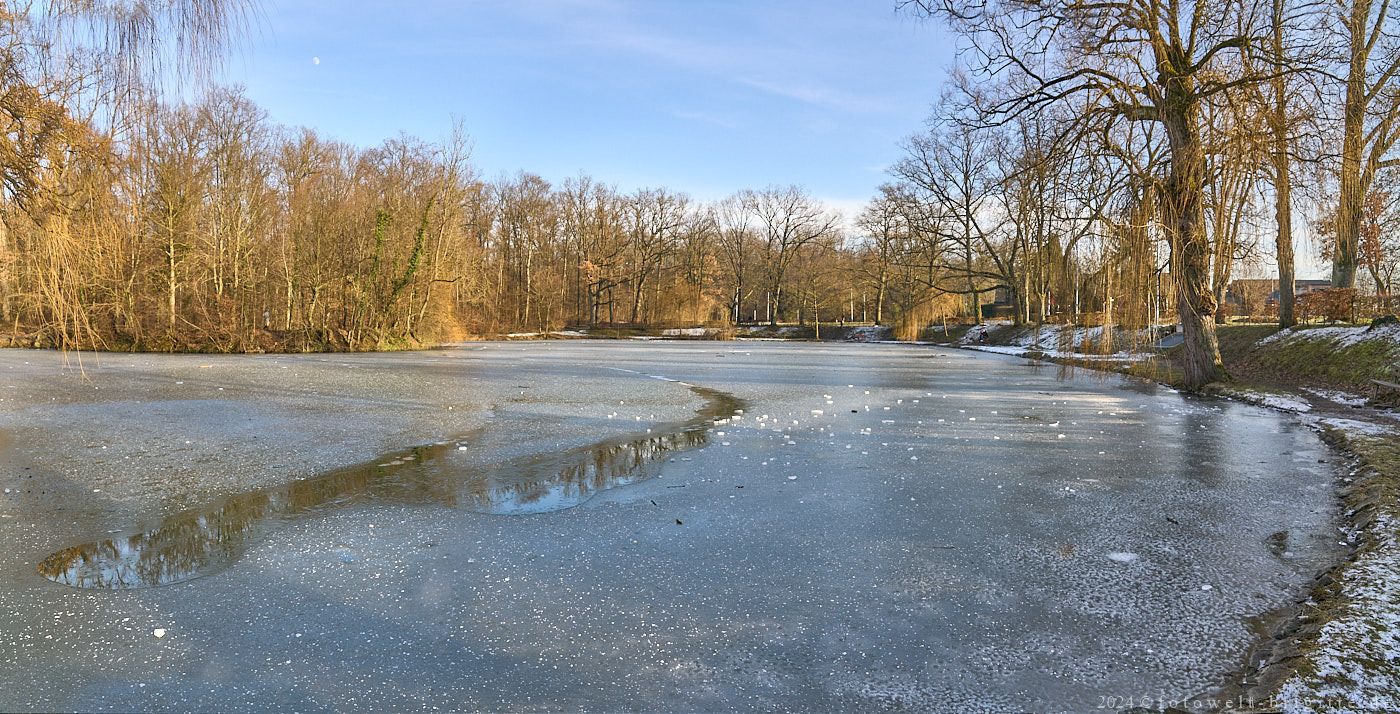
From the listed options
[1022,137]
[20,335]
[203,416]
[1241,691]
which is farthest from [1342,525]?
[20,335]

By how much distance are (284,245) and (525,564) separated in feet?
103

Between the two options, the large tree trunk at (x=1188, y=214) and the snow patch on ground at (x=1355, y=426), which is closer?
the snow patch on ground at (x=1355, y=426)

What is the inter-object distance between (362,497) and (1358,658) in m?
6.26

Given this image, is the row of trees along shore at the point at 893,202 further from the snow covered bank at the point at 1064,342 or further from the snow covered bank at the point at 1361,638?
the snow covered bank at the point at 1361,638

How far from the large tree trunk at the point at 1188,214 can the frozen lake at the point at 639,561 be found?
3.81 metres

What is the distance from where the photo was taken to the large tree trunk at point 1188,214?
12.1 meters

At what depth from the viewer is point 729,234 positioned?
68.4 meters

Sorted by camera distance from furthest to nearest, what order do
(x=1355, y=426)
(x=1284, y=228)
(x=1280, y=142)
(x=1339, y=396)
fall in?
(x=1284, y=228), (x=1339, y=396), (x=1280, y=142), (x=1355, y=426)

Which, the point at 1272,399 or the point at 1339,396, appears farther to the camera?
the point at 1339,396

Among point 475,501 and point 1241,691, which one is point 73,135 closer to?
point 475,501

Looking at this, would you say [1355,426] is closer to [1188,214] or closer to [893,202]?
[1188,214]

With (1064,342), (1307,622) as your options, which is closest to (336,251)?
(1064,342)

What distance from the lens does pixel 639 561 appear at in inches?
177

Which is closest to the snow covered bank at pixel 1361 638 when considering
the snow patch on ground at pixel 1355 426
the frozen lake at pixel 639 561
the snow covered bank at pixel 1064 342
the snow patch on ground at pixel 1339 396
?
the frozen lake at pixel 639 561
